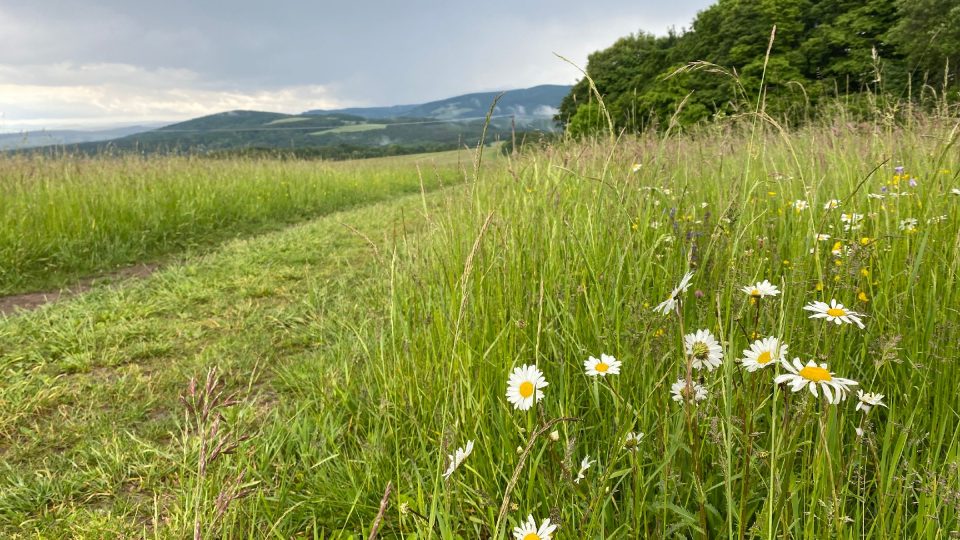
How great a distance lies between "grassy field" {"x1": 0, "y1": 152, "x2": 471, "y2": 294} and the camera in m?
5.25

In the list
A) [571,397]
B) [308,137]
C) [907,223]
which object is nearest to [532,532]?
[571,397]

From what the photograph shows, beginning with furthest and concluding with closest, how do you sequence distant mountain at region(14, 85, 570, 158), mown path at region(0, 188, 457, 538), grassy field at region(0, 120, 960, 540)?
1. distant mountain at region(14, 85, 570, 158)
2. mown path at region(0, 188, 457, 538)
3. grassy field at region(0, 120, 960, 540)

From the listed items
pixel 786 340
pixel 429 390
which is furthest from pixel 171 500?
pixel 786 340

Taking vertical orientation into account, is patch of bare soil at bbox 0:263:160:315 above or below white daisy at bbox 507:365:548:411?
below

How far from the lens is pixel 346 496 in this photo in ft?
5.14

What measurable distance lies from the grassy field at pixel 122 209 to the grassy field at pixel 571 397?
1.73 metres

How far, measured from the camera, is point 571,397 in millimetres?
1519

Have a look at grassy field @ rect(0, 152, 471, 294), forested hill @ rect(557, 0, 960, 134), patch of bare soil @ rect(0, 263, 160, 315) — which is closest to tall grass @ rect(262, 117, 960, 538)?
grassy field @ rect(0, 152, 471, 294)

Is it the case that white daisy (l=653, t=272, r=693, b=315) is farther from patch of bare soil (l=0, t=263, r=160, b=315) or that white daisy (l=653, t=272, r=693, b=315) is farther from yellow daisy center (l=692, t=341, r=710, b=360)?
patch of bare soil (l=0, t=263, r=160, b=315)

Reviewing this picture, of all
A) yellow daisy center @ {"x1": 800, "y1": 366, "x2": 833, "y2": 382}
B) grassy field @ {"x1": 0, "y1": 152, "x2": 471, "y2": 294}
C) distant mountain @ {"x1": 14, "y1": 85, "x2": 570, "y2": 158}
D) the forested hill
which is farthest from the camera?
the forested hill

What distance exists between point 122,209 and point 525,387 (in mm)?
7062

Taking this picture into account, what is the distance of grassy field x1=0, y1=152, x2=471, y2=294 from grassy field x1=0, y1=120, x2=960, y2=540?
1.73m

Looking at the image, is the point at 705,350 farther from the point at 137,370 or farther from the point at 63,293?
the point at 63,293

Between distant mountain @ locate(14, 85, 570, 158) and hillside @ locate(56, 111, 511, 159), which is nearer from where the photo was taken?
distant mountain @ locate(14, 85, 570, 158)
